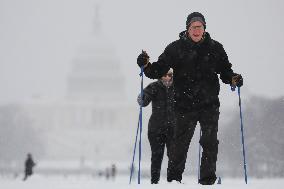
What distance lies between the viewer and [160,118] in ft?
42.3

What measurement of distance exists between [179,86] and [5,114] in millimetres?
84735

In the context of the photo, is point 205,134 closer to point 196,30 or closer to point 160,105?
point 196,30

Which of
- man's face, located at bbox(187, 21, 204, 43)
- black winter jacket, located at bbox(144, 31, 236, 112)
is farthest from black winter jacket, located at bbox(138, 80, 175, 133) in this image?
man's face, located at bbox(187, 21, 204, 43)

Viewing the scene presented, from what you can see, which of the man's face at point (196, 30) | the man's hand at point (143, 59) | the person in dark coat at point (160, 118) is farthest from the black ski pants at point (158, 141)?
the man's face at point (196, 30)

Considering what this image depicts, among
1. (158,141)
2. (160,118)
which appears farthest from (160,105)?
(158,141)

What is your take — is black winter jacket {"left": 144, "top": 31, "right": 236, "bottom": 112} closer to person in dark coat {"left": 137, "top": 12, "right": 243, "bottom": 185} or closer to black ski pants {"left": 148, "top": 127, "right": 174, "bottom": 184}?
person in dark coat {"left": 137, "top": 12, "right": 243, "bottom": 185}

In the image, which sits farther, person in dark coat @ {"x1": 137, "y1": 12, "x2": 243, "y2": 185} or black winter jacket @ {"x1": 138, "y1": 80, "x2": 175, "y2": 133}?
black winter jacket @ {"x1": 138, "y1": 80, "x2": 175, "y2": 133}

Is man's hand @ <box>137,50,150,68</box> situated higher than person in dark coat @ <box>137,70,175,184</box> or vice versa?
man's hand @ <box>137,50,150,68</box>

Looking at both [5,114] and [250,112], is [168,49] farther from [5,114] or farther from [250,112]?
[5,114]

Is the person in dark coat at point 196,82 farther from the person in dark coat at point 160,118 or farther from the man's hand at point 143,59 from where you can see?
the person in dark coat at point 160,118

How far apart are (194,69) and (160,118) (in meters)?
2.47

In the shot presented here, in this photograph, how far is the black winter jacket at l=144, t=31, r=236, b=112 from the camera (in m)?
10.5

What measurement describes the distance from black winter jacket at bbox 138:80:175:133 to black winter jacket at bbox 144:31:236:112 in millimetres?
2182

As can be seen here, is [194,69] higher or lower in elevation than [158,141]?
higher
